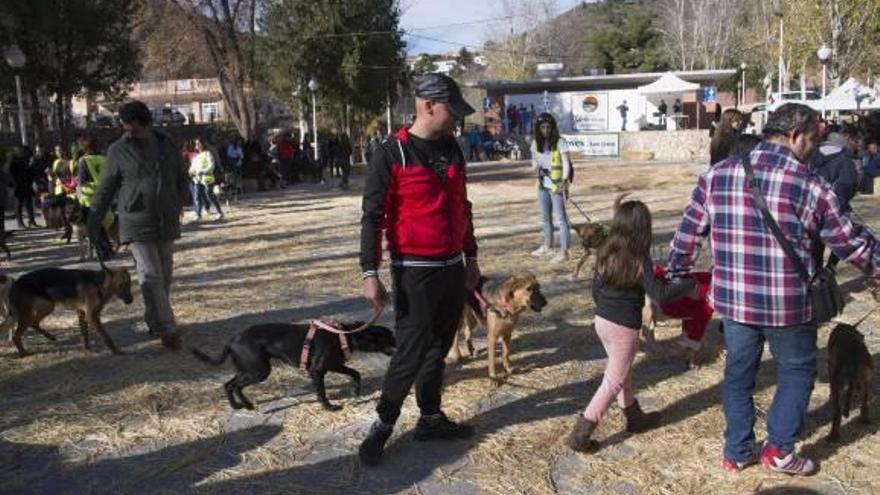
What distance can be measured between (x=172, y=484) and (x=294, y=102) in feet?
107

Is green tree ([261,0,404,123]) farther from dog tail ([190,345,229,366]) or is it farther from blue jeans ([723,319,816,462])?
blue jeans ([723,319,816,462])

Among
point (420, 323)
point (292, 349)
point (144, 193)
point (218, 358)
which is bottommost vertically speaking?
point (218, 358)

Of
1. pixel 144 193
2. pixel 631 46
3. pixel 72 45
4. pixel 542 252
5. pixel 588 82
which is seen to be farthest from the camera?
pixel 631 46

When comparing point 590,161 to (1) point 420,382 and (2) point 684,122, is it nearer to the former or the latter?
(2) point 684,122

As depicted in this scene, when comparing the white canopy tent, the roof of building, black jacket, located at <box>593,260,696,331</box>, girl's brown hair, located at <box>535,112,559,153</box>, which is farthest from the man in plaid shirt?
the roof of building

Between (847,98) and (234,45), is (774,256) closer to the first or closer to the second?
(847,98)

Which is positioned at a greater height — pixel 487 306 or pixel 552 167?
pixel 552 167

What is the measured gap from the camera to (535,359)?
6117 mm

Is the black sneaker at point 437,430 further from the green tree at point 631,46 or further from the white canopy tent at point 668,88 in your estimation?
the green tree at point 631,46

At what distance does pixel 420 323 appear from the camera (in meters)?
4.08

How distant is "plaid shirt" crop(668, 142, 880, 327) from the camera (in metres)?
3.56

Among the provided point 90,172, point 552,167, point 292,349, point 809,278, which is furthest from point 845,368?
point 90,172

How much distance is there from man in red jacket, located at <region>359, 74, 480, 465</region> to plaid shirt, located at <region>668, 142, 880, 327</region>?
49.3 inches

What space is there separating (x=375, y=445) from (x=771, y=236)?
2188 millimetres
